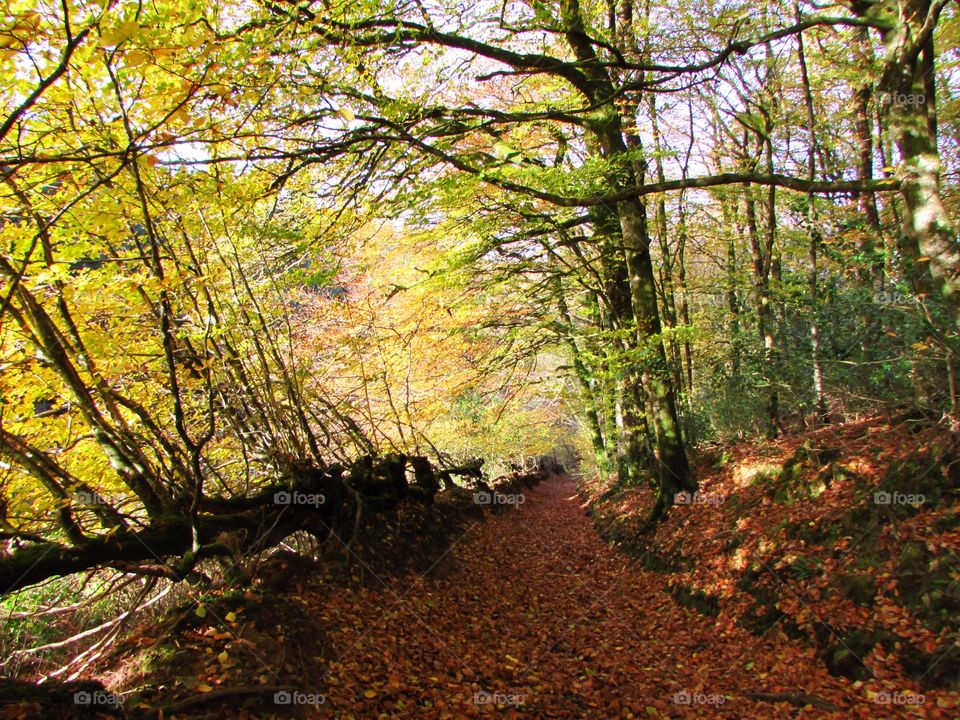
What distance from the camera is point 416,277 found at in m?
10.5

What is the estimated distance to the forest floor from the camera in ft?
12.8

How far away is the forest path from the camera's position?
437 centimetres

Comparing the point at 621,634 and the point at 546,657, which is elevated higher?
the point at 546,657

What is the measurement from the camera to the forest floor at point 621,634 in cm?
390

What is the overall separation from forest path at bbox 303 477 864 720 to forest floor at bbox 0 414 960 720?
0.02m

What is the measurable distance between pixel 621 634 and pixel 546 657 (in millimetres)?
1158

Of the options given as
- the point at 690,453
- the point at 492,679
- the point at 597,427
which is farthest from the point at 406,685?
the point at 597,427

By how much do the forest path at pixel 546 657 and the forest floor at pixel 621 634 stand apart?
0.8 inches

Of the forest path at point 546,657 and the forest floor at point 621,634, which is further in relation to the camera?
the forest path at point 546,657

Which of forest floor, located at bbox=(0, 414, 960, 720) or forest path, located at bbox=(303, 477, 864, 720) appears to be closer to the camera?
forest floor, located at bbox=(0, 414, 960, 720)

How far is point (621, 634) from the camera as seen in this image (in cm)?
637

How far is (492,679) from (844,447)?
512 centimetres

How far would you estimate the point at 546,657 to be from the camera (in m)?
5.68

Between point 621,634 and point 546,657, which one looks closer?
point 546,657
